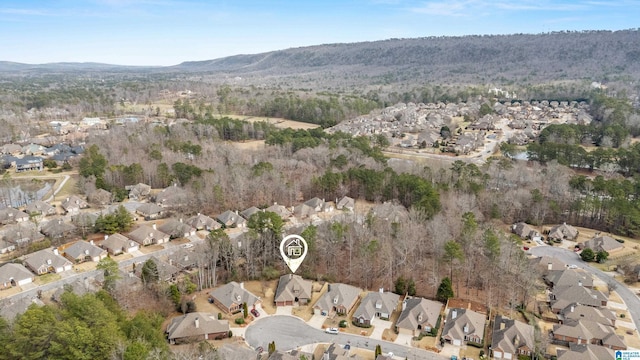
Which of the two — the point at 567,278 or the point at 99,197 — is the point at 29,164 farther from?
the point at 567,278

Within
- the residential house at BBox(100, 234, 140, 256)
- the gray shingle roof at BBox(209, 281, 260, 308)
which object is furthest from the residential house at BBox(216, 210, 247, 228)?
the gray shingle roof at BBox(209, 281, 260, 308)

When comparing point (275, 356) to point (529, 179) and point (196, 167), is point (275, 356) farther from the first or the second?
point (529, 179)

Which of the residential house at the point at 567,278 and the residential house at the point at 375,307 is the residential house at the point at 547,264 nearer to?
the residential house at the point at 567,278

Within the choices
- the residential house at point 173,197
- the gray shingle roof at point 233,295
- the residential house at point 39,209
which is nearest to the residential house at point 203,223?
the residential house at point 173,197

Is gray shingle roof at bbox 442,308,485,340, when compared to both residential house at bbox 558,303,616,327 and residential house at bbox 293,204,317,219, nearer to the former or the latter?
residential house at bbox 558,303,616,327

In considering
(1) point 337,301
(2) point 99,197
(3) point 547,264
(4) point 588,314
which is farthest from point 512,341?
(2) point 99,197

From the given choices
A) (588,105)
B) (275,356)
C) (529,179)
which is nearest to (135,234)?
(275,356)
